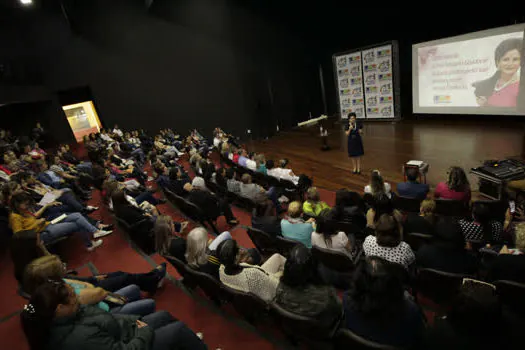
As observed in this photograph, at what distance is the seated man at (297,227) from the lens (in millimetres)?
2832

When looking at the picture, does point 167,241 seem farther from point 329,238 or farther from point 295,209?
point 329,238

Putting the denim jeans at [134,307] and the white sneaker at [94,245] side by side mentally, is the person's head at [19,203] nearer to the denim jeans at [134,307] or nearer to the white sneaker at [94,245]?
the white sneaker at [94,245]

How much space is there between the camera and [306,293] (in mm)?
1807

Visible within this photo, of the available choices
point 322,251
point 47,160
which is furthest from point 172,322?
point 47,160

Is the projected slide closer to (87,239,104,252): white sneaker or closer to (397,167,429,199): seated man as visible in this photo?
(397,167,429,199): seated man

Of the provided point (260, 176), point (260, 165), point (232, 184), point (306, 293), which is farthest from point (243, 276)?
point (260, 165)

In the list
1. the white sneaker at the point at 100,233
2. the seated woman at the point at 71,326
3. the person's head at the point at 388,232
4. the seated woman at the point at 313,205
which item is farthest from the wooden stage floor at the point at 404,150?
the seated woman at the point at 71,326

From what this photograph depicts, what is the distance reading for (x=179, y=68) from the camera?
1052 centimetres

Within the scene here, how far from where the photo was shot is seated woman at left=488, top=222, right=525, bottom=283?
6.05 feet

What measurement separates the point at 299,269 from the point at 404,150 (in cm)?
627

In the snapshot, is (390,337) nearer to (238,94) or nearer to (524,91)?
(524,91)

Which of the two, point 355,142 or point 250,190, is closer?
point 250,190

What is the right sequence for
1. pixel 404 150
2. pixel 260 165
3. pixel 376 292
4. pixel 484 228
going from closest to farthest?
pixel 376 292
pixel 484 228
pixel 260 165
pixel 404 150

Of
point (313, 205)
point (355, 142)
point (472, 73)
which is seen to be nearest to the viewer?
point (313, 205)
